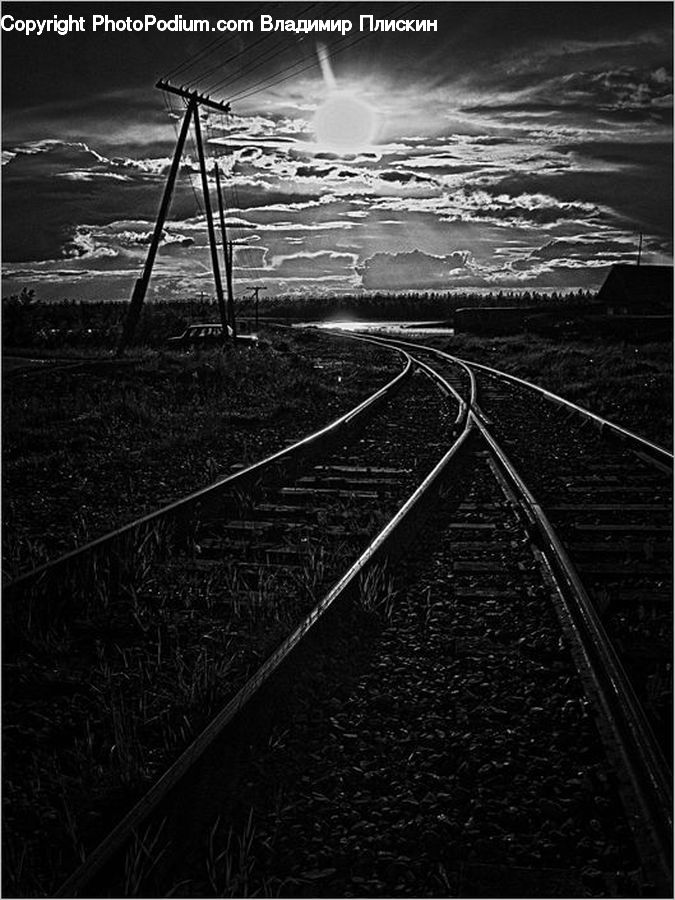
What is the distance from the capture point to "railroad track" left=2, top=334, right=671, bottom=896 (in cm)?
262

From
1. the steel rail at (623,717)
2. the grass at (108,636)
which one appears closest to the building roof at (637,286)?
the grass at (108,636)

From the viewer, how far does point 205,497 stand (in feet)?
23.5

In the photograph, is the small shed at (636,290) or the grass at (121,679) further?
the small shed at (636,290)

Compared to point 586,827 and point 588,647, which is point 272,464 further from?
point 586,827

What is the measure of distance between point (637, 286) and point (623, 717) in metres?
58.8

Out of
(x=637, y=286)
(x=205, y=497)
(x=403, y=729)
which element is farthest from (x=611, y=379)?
(x=637, y=286)

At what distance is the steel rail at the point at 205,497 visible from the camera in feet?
16.2

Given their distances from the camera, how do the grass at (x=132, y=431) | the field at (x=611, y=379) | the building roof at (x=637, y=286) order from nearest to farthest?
the grass at (x=132, y=431), the field at (x=611, y=379), the building roof at (x=637, y=286)

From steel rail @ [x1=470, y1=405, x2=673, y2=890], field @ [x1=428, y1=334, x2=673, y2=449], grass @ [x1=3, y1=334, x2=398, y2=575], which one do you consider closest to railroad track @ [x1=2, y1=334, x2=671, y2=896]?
steel rail @ [x1=470, y1=405, x2=673, y2=890]

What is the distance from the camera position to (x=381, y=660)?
4137mm

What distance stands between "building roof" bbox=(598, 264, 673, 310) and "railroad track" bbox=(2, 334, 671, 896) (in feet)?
177

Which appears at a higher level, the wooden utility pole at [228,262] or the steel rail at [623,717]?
the wooden utility pole at [228,262]

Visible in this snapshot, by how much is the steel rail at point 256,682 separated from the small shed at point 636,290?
51.9 meters

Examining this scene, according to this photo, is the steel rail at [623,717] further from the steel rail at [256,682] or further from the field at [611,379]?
the field at [611,379]
